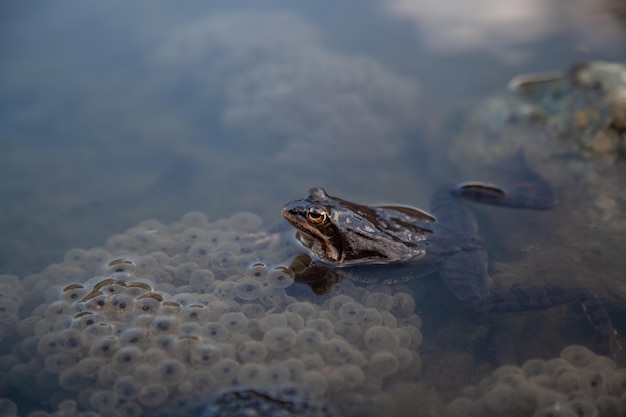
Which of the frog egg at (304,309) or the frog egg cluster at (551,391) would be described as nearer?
the frog egg cluster at (551,391)

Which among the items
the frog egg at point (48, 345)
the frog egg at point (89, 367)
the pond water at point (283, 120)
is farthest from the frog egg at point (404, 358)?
the frog egg at point (48, 345)

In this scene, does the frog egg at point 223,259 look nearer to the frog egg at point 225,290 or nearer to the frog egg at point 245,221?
the frog egg at point 225,290

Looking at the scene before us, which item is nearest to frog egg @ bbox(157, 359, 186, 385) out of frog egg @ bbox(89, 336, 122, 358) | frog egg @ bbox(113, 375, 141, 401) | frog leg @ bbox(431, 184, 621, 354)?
frog egg @ bbox(113, 375, 141, 401)

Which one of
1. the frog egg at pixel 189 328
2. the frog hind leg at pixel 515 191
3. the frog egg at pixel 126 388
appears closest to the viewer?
the frog egg at pixel 126 388

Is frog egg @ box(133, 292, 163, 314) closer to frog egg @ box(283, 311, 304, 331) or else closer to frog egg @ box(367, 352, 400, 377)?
frog egg @ box(283, 311, 304, 331)

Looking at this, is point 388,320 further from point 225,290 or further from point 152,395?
point 152,395

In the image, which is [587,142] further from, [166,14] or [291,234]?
[166,14]

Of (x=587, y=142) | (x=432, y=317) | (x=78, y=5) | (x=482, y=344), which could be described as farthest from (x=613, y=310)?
(x=78, y=5)

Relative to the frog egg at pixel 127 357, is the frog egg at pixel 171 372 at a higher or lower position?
lower
